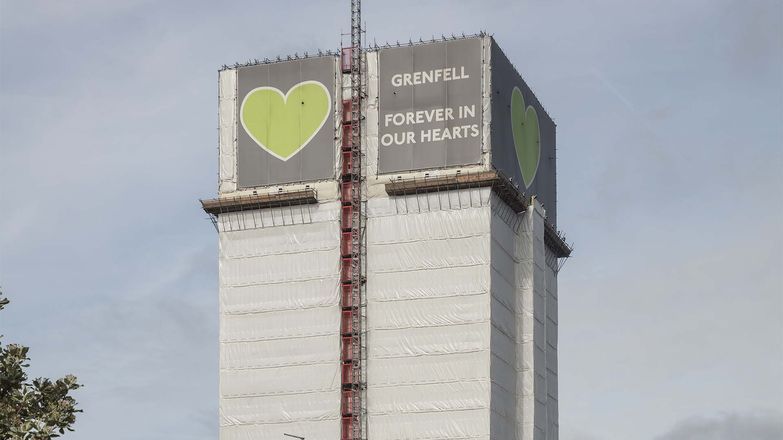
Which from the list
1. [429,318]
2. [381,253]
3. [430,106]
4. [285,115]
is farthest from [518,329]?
[285,115]

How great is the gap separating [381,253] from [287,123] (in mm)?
21462

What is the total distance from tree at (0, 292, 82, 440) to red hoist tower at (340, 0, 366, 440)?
126 m

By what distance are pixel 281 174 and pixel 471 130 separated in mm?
25102

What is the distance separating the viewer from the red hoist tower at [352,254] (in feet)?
609

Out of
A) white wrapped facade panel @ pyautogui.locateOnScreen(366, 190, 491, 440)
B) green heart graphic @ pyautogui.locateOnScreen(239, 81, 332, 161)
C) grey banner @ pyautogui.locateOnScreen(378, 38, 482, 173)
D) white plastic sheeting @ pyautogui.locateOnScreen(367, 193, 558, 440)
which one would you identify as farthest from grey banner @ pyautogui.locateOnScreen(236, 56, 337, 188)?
white wrapped facade panel @ pyautogui.locateOnScreen(366, 190, 491, 440)

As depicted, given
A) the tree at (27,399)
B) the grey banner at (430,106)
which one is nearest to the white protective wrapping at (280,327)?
the grey banner at (430,106)

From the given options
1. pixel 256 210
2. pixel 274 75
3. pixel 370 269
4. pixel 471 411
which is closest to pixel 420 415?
pixel 471 411

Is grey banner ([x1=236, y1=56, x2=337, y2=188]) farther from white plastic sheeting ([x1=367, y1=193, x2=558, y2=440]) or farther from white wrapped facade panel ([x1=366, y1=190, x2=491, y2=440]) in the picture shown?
white wrapped facade panel ([x1=366, y1=190, x2=491, y2=440])

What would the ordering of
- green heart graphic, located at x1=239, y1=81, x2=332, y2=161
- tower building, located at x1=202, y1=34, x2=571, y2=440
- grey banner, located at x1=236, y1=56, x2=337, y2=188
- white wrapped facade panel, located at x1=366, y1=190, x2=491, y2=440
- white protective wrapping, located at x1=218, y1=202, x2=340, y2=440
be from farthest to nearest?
green heart graphic, located at x1=239, y1=81, x2=332, y2=161
grey banner, located at x1=236, y1=56, x2=337, y2=188
white protective wrapping, located at x1=218, y1=202, x2=340, y2=440
tower building, located at x1=202, y1=34, x2=571, y2=440
white wrapped facade panel, located at x1=366, y1=190, x2=491, y2=440

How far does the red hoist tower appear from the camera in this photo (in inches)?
7308

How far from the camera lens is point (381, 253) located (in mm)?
188125

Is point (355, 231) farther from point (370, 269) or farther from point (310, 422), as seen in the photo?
point (310, 422)

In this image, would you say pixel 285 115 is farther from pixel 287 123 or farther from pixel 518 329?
pixel 518 329

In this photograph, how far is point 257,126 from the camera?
198 metres
